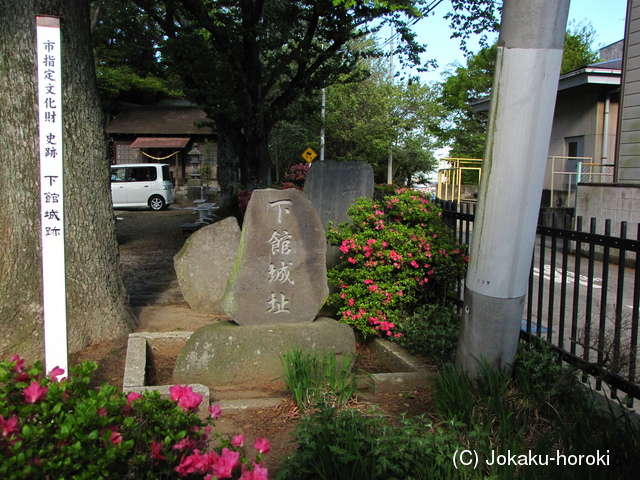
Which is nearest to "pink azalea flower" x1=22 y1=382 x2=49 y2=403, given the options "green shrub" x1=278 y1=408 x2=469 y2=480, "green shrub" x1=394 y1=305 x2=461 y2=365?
"green shrub" x1=278 y1=408 x2=469 y2=480

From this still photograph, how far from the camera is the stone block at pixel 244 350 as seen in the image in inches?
A: 173

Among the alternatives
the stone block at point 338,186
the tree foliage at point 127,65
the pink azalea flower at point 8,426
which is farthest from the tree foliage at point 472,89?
the pink azalea flower at point 8,426

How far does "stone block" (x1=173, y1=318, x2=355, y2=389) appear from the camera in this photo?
4.40 metres

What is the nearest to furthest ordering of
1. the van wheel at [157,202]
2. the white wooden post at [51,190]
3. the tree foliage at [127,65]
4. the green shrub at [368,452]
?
the green shrub at [368,452] < the white wooden post at [51,190] < the tree foliage at [127,65] < the van wheel at [157,202]

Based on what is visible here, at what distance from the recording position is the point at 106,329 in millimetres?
5258

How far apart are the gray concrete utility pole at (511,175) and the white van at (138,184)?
23905mm

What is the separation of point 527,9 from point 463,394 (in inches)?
89.5

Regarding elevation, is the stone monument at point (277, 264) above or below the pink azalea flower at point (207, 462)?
above

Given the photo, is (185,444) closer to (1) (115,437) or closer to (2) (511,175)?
(1) (115,437)

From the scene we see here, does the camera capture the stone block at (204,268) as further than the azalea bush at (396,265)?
Yes

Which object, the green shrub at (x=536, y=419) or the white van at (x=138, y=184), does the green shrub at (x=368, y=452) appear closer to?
the green shrub at (x=536, y=419)

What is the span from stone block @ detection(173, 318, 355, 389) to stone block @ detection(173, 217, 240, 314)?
2.05 metres

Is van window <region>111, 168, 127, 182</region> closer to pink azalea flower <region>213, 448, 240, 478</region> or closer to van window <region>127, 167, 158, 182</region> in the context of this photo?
van window <region>127, 167, 158, 182</region>

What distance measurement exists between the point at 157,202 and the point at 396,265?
22.5m
